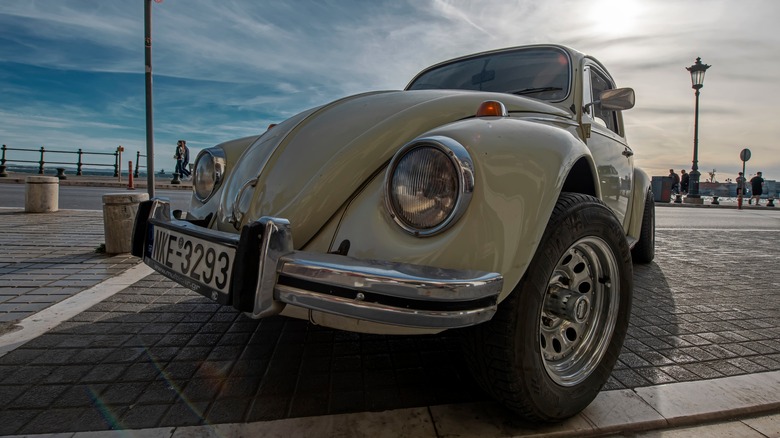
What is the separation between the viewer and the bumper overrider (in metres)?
1.31

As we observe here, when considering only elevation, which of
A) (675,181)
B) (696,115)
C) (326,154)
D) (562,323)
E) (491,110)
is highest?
(696,115)

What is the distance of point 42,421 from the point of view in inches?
68.5

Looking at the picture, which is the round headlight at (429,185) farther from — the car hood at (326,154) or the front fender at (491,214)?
the car hood at (326,154)

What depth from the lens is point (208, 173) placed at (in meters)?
2.68

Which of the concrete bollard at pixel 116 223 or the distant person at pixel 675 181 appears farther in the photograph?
the distant person at pixel 675 181

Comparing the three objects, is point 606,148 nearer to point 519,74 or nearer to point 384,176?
point 519,74

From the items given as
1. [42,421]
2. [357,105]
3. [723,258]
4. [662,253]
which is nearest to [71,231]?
[42,421]

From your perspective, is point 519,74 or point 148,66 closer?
point 519,74

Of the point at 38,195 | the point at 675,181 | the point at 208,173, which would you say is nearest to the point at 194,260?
the point at 208,173

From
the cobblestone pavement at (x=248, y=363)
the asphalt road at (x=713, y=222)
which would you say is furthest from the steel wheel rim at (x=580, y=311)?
the asphalt road at (x=713, y=222)

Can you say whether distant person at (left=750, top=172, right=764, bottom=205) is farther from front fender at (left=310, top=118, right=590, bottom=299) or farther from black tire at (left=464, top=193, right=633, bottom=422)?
front fender at (left=310, top=118, right=590, bottom=299)

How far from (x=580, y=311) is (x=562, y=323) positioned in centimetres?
13

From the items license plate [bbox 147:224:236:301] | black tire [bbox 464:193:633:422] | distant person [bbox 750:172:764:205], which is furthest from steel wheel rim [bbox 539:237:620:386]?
distant person [bbox 750:172:764:205]

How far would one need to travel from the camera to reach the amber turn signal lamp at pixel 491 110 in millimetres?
2029
